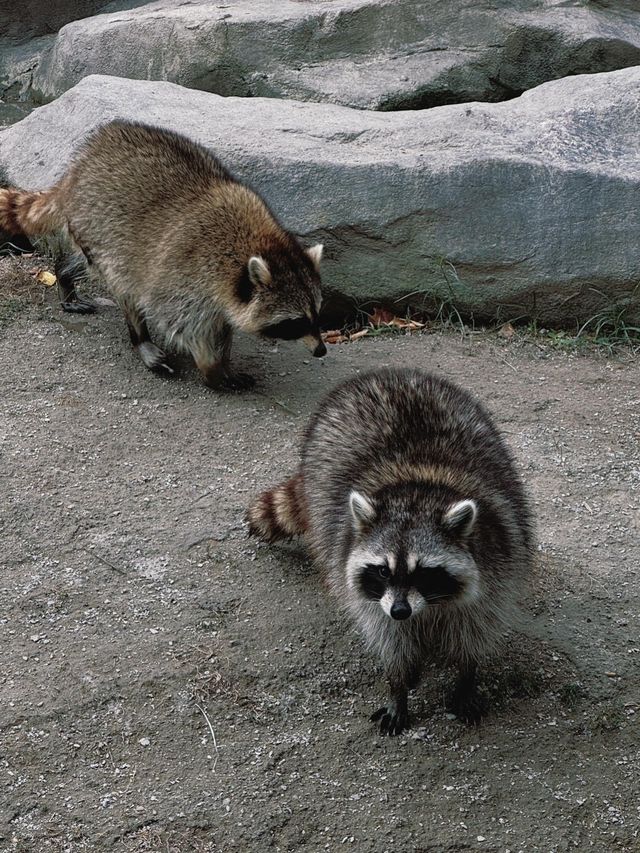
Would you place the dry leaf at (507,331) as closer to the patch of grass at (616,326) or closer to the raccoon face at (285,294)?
the patch of grass at (616,326)

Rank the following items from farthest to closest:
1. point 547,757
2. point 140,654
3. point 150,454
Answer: point 150,454 → point 140,654 → point 547,757

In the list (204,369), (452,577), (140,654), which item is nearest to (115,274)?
(204,369)

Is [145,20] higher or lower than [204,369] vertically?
higher

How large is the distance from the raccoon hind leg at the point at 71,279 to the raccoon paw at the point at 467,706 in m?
3.48

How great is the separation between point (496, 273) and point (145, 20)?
393cm

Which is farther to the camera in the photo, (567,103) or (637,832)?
(567,103)

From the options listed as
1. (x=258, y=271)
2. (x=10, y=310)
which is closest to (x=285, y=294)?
(x=258, y=271)

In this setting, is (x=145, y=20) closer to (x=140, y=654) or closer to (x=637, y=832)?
(x=140, y=654)

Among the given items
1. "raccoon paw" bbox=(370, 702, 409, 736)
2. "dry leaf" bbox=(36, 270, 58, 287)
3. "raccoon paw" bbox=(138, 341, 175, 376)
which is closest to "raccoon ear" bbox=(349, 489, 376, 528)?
"raccoon paw" bbox=(370, 702, 409, 736)

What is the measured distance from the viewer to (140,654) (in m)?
3.66

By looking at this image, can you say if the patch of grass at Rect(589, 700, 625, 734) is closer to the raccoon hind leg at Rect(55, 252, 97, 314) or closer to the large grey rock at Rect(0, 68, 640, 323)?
the large grey rock at Rect(0, 68, 640, 323)

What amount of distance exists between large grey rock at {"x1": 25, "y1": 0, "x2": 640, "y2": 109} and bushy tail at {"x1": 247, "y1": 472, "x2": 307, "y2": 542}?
13.2ft

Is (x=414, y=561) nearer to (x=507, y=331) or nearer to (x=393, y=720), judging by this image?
(x=393, y=720)

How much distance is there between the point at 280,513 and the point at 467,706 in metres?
1.09
